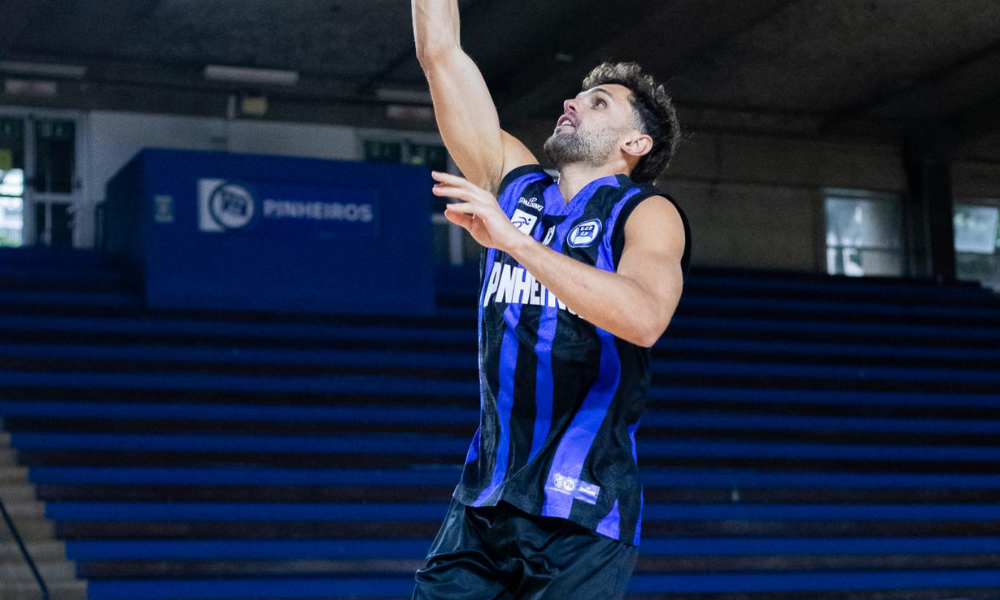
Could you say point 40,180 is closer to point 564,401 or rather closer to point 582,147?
point 582,147

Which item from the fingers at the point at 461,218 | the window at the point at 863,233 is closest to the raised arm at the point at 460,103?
the fingers at the point at 461,218

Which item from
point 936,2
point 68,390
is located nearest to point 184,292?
point 68,390

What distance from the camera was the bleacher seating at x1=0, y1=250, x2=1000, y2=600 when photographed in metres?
7.53

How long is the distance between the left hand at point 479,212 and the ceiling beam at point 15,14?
7.30 metres

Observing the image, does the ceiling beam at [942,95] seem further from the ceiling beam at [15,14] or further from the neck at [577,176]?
the neck at [577,176]

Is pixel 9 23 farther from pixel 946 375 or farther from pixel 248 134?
pixel 946 375

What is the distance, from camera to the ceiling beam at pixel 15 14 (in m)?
8.51

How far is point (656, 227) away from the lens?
230cm

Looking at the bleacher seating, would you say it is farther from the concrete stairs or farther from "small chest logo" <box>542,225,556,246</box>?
"small chest logo" <box>542,225,556,246</box>

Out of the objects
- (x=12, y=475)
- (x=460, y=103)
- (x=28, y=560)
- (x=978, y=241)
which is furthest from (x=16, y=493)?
(x=978, y=241)

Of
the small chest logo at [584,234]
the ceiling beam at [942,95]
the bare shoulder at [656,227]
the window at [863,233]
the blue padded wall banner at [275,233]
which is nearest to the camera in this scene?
the bare shoulder at [656,227]

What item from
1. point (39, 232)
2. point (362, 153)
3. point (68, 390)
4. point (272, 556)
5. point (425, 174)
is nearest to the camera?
point (272, 556)

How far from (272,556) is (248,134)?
4.88m

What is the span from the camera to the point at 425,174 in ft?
32.3
